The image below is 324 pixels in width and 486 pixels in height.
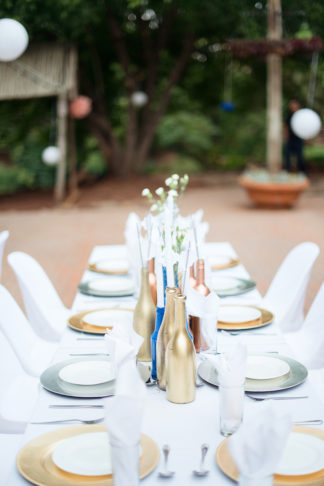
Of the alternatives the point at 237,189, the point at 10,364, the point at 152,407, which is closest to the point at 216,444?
the point at 152,407

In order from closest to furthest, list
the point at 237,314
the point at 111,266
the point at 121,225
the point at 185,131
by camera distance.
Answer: the point at 237,314 < the point at 111,266 < the point at 121,225 < the point at 185,131

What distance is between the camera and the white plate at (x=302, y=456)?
162cm

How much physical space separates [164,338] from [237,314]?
872mm

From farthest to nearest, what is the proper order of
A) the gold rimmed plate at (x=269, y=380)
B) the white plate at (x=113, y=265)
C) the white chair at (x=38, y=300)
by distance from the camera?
the white plate at (x=113, y=265)
the white chair at (x=38, y=300)
the gold rimmed plate at (x=269, y=380)

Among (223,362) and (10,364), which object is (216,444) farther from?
(10,364)

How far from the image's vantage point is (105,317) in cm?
290

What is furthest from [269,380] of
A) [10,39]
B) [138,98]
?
[138,98]

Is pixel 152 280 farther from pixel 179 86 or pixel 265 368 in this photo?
pixel 179 86

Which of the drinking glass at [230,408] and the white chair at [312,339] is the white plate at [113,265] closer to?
the white chair at [312,339]

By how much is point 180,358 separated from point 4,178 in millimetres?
13392

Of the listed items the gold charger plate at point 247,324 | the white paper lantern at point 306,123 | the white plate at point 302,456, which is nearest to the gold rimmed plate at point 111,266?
the gold charger plate at point 247,324

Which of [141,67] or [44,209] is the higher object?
[141,67]

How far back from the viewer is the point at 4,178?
48.3ft

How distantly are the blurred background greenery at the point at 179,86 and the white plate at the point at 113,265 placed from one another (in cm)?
670
